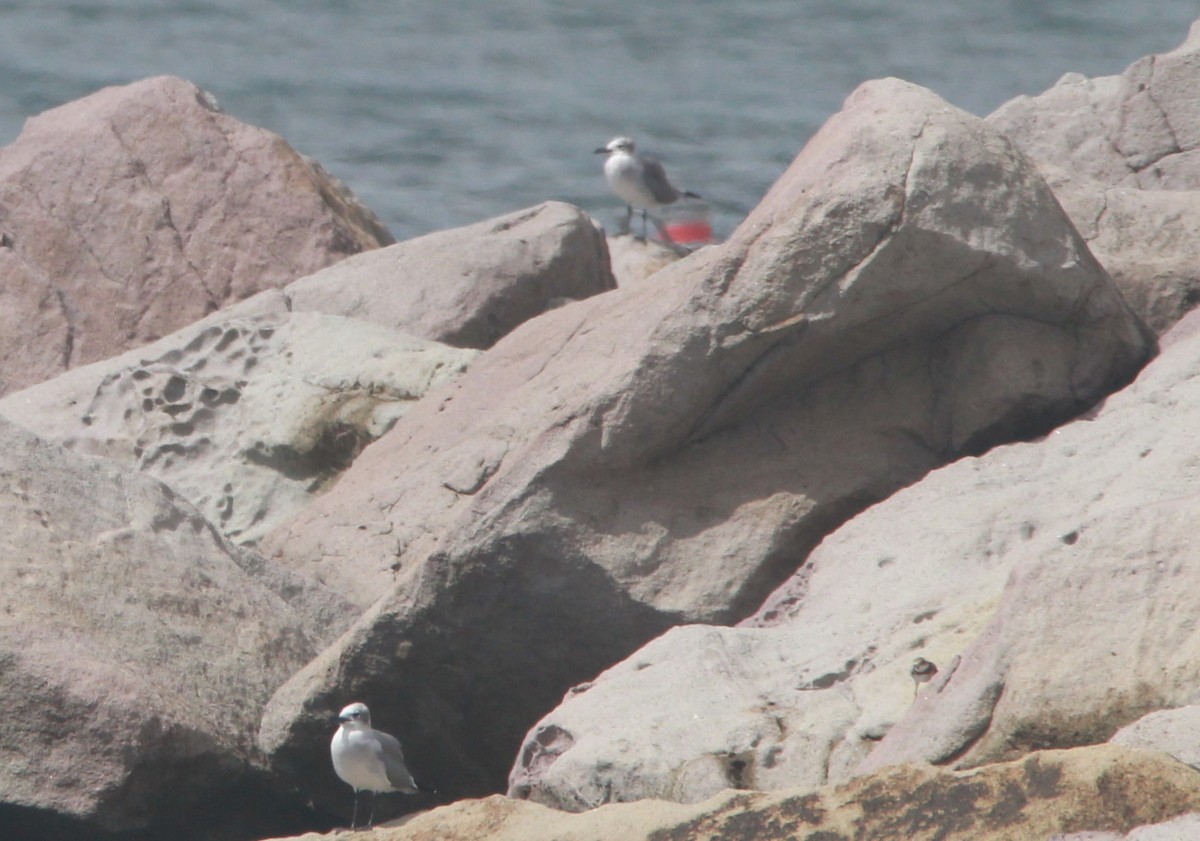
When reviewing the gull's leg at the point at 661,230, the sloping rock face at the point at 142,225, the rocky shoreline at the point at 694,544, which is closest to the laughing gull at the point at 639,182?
the gull's leg at the point at 661,230

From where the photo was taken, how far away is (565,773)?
4.78 metres

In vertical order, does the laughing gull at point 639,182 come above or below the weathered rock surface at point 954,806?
below

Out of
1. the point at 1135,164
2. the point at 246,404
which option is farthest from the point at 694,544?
the point at 1135,164

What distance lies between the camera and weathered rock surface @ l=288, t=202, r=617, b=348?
27.8 feet

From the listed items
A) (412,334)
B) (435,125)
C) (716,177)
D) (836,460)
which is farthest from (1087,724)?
(435,125)

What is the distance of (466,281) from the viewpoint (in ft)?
28.1

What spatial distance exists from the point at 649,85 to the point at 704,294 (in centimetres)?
1398

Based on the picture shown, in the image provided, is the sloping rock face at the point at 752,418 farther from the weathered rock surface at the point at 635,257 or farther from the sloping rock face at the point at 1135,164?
the weathered rock surface at the point at 635,257

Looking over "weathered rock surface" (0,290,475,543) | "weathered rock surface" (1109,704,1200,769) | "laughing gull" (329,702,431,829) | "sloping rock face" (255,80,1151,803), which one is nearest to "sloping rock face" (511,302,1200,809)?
"weathered rock surface" (1109,704,1200,769)

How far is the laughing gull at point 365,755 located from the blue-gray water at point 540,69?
10.3 metres

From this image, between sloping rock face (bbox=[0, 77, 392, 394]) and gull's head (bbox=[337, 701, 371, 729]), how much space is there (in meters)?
4.31

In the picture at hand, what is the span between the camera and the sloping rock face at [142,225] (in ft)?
31.8

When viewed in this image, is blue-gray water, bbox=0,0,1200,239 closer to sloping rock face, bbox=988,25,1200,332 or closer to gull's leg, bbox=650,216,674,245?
gull's leg, bbox=650,216,674,245

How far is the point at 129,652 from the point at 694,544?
1.68 m
